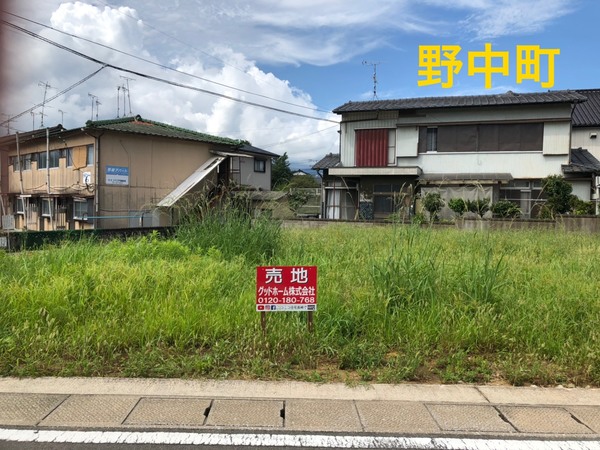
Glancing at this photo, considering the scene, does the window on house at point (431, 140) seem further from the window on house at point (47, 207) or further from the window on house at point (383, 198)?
the window on house at point (47, 207)

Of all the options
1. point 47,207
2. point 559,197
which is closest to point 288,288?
point 559,197

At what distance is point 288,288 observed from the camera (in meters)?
4.21

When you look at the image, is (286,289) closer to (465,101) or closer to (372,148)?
(372,148)

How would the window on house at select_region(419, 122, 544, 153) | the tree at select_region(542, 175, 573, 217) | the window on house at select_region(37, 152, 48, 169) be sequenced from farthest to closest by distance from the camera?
the window on house at select_region(37, 152, 48, 169) < the window on house at select_region(419, 122, 544, 153) < the tree at select_region(542, 175, 573, 217)

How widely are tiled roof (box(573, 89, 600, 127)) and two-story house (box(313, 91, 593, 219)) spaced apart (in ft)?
8.37

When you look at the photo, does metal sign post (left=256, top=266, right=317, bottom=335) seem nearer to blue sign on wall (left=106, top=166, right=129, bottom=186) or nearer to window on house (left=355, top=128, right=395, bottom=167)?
blue sign on wall (left=106, top=166, right=129, bottom=186)

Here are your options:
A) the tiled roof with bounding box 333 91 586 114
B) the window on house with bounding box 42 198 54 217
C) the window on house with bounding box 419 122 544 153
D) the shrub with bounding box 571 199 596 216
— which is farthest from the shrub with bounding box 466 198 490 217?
the window on house with bounding box 42 198 54 217

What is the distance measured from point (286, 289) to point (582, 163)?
72.3ft

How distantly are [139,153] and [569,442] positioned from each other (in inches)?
872

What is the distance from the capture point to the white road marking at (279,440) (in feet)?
9.01

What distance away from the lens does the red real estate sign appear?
418 cm

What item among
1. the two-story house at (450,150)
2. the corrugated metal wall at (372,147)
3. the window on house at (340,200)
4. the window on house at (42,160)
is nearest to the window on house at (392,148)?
the two-story house at (450,150)

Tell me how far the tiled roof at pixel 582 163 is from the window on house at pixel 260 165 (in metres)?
19.0

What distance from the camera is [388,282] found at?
4.93 m
